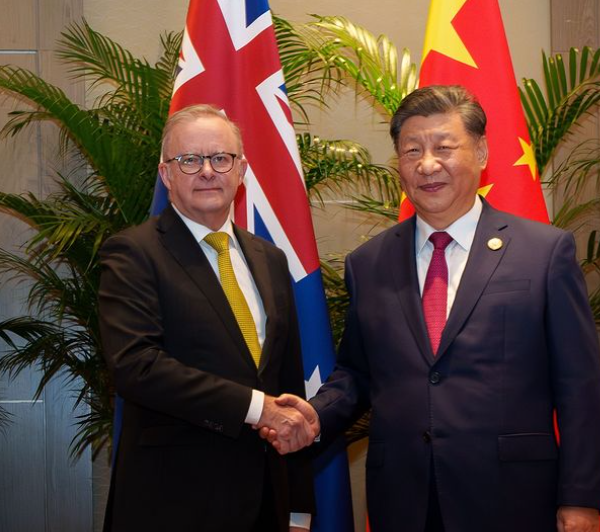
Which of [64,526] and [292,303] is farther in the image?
[64,526]

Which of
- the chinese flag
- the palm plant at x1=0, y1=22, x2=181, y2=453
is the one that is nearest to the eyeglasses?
the chinese flag

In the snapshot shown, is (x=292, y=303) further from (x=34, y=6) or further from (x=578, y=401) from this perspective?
(x=34, y=6)

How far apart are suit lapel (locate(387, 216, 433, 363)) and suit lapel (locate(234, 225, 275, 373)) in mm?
358

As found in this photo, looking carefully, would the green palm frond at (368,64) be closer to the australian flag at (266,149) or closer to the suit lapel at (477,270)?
the australian flag at (266,149)

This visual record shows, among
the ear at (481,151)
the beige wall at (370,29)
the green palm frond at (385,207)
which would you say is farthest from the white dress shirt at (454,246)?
Answer: the beige wall at (370,29)

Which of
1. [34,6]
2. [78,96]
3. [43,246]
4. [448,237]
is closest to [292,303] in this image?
[448,237]

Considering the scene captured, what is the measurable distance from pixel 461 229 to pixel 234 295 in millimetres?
663

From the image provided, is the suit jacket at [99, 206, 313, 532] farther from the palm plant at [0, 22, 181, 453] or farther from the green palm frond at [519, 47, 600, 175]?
the green palm frond at [519, 47, 600, 175]

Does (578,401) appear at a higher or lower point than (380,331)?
lower

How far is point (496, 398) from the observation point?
7.06 ft

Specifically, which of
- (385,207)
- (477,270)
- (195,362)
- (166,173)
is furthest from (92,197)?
(477,270)

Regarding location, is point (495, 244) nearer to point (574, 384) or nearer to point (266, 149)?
point (574, 384)

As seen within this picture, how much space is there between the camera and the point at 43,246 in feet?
14.7

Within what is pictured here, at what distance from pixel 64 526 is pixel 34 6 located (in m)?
2.88
